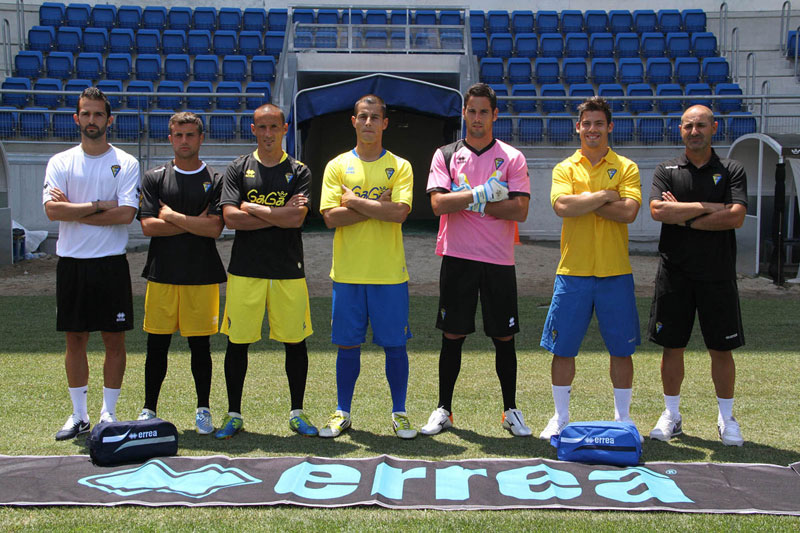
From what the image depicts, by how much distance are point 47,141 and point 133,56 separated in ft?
15.3

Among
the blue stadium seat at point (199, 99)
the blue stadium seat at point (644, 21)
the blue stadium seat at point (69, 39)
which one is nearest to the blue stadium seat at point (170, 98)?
the blue stadium seat at point (199, 99)

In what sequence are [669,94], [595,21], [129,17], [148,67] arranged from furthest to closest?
[595,21]
[129,17]
[148,67]
[669,94]

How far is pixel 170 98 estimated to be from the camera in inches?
612

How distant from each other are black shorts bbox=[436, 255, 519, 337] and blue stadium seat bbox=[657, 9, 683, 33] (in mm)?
17049

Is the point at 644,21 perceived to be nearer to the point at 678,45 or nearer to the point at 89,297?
the point at 678,45

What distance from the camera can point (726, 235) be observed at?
423cm

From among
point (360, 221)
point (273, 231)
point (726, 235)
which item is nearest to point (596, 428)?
point (726, 235)

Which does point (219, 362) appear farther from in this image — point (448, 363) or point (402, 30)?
point (402, 30)

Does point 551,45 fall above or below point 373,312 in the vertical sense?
above

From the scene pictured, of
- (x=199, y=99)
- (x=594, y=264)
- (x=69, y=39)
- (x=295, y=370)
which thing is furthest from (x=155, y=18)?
(x=594, y=264)

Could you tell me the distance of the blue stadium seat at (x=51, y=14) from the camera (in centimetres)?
1827

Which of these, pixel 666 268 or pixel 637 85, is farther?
A: pixel 637 85

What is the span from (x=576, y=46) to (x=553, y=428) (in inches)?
624

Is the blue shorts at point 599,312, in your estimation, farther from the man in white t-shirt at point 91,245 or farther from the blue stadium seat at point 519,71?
the blue stadium seat at point 519,71
